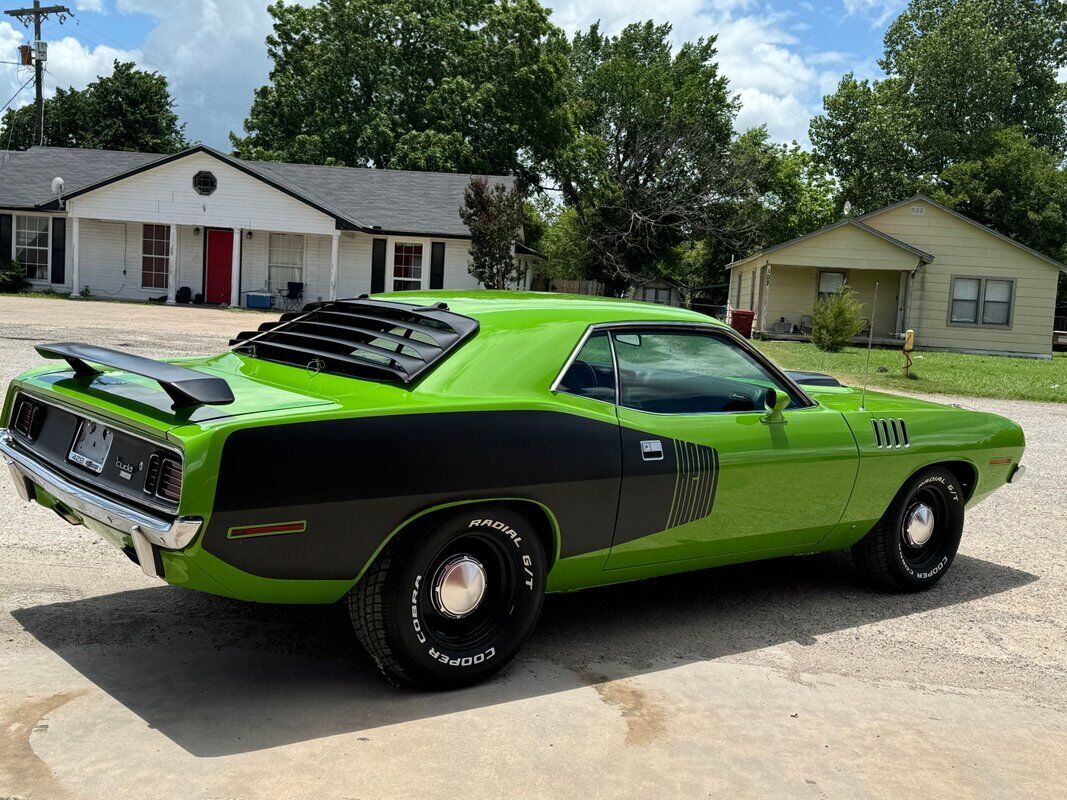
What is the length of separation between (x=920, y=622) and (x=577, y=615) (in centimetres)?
167

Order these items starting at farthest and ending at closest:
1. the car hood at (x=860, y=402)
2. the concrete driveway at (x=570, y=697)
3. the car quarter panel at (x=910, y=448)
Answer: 1. the car hood at (x=860, y=402)
2. the car quarter panel at (x=910, y=448)
3. the concrete driveway at (x=570, y=697)

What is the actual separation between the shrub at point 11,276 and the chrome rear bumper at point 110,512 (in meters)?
32.0

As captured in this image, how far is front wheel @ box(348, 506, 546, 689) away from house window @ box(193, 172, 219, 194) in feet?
102

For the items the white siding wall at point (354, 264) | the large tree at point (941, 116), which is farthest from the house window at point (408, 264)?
the large tree at point (941, 116)

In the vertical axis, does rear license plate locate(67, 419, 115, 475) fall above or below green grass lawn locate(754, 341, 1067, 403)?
above

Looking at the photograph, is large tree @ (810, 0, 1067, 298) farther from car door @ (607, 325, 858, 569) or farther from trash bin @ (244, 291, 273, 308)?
car door @ (607, 325, 858, 569)

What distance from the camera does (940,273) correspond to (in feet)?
104

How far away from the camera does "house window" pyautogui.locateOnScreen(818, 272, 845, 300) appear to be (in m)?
32.4

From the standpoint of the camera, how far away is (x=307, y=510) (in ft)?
11.1

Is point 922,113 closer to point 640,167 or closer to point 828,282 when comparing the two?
point 640,167

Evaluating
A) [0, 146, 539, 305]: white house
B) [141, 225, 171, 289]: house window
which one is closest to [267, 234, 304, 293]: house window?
[0, 146, 539, 305]: white house

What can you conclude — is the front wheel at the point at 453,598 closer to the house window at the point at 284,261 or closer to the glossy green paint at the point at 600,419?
the glossy green paint at the point at 600,419

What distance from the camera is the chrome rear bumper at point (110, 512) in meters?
3.23

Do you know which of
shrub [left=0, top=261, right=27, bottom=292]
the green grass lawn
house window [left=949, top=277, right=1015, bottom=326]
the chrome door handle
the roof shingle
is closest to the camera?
the chrome door handle
